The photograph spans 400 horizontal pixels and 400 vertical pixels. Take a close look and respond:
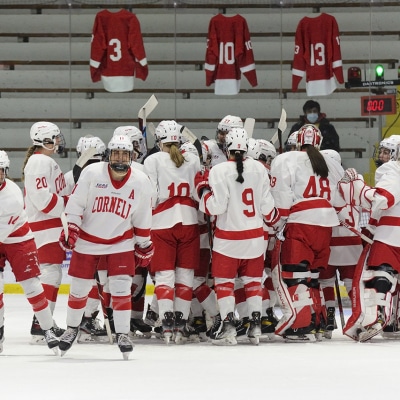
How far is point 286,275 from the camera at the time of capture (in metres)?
6.85

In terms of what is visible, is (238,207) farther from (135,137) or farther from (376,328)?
(376,328)

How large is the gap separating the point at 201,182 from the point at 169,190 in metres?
0.21

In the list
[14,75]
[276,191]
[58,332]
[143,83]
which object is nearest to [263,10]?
[143,83]

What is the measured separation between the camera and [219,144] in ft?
24.0

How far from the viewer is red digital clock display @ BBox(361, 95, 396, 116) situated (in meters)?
9.93

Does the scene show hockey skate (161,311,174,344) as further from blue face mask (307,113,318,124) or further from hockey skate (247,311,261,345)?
blue face mask (307,113,318,124)

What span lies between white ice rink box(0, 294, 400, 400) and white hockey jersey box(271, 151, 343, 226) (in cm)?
77

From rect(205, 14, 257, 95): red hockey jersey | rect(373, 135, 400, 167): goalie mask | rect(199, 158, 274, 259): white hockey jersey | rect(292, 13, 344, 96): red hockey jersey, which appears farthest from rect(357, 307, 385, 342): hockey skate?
rect(205, 14, 257, 95): red hockey jersey

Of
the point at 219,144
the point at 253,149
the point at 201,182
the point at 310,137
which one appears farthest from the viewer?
the point at 219,144

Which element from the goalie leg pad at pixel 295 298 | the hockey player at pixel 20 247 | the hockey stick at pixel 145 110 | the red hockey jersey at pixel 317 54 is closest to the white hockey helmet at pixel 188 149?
the hockey stick at pixel 145 110

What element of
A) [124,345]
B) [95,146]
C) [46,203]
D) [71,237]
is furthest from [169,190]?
[124,345]

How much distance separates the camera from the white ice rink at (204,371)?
4723mm

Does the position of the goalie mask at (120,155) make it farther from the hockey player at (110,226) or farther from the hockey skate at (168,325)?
the hockey skate at (168,325)

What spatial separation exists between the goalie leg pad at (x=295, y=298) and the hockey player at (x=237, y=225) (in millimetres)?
187
